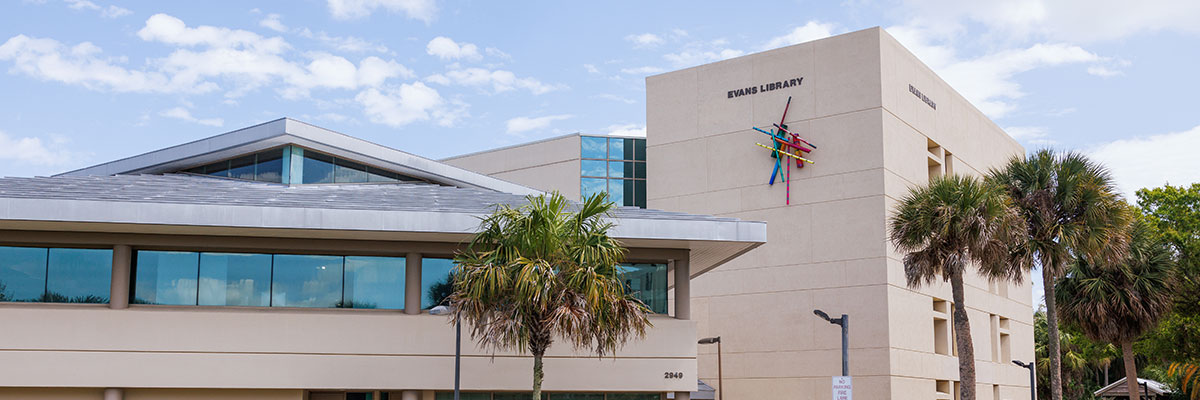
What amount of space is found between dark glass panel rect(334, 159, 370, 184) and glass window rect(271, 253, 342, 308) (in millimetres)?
5728

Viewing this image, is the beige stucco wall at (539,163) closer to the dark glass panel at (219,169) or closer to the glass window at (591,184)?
the glass window at (591,184)

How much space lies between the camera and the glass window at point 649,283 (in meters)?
27.1

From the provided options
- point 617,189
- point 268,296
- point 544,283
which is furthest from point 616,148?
point 544,283

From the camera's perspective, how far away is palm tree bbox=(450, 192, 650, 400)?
21.8 metres

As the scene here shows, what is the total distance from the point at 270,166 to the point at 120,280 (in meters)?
6.71

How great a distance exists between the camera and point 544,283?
2175 centimetres

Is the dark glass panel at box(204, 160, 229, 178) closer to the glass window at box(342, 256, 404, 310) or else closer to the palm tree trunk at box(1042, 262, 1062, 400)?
the glass window at box(342, 256, 404, 310)

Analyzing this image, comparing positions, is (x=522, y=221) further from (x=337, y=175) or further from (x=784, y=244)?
(x=784, y=244)

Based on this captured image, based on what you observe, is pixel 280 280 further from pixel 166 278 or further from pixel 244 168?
pixel 244 168

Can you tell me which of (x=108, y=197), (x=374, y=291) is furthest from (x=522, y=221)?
(x=108, y=197)

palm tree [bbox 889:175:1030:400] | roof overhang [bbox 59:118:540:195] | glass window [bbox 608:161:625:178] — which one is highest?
glass window [bbox 608:161:625:178]

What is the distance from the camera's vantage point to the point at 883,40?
42.2 metres

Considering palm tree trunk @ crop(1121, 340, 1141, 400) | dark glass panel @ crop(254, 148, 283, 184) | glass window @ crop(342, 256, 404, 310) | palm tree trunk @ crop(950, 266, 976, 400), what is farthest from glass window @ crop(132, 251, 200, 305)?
palm tree trunk @ crop(1121, 340, 1141, 400)

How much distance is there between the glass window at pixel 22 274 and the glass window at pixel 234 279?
3.34m
